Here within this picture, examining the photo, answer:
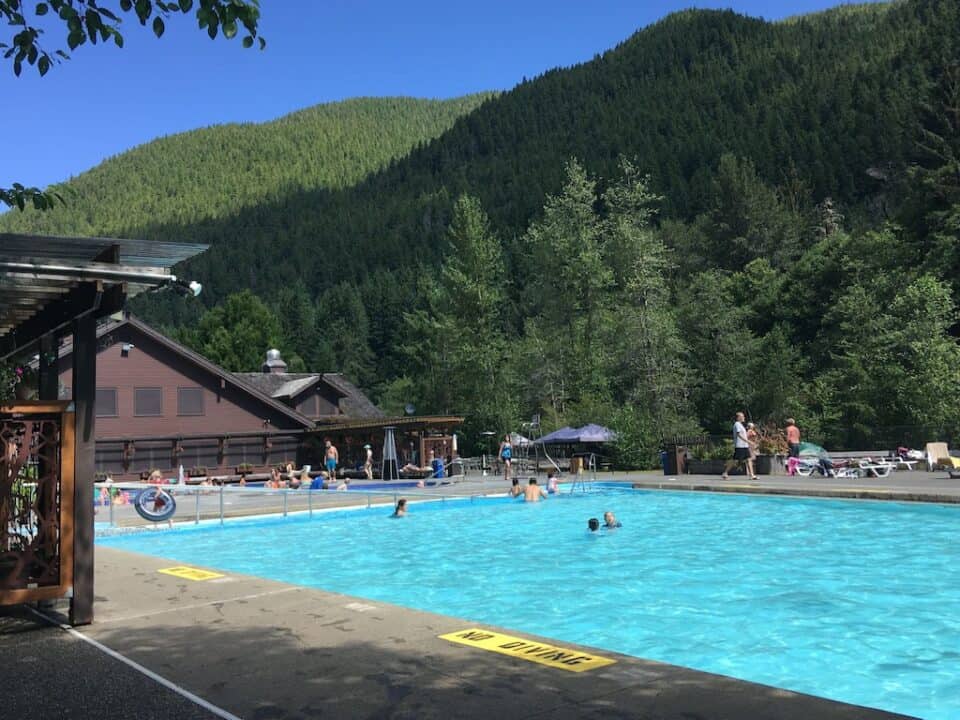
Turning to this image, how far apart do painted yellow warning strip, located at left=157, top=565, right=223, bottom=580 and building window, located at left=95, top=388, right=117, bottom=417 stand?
28.1 metres

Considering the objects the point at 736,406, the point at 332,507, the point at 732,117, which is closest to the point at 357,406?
the point at 736,406

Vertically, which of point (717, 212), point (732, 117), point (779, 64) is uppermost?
point (779, 64)

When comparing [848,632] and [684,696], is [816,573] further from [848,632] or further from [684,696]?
[684,696]

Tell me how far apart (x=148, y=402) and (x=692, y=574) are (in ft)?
99.6

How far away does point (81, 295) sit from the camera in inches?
283

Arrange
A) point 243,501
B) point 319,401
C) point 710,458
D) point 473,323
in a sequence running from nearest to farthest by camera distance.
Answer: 1. point 243,501
2. point 710,458
3. point 319,401
4. point 473,323

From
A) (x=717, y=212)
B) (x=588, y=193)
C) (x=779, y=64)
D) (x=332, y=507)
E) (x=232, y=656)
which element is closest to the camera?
(x=232, y=656)

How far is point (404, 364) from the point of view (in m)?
95.4

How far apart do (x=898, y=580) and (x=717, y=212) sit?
69629 millimetres

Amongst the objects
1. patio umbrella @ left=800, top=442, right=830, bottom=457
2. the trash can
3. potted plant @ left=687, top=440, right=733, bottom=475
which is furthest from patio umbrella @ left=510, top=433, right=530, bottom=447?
patio umbrella @ left=800, top=442, right=830, bottom=457

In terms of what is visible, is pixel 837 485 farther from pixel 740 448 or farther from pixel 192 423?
pixel 192 423

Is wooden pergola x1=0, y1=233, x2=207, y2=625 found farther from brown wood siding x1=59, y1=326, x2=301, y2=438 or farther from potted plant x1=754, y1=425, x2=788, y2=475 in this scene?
brown wood siding x1=59, y1=326, x2=301, y2=438

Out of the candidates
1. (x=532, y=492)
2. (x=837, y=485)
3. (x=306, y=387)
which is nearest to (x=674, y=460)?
(x=532, y=492)

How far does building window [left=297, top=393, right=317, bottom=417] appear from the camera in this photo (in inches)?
1786
